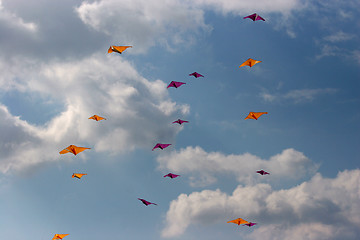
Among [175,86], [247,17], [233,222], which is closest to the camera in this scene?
[247,17]

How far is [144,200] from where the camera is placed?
6047 centimetres

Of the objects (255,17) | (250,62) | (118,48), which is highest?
(255,17)

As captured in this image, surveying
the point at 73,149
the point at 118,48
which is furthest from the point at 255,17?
the point at 73,149

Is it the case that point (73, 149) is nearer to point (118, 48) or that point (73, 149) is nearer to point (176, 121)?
point (118, 48)

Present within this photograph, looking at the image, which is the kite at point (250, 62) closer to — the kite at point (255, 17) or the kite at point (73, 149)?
the kite at point (255, 17)

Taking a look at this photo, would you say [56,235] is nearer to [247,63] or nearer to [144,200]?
[144,200]

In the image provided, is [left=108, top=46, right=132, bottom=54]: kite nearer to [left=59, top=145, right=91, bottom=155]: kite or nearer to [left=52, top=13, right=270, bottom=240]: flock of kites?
[left=52, top=13, right=270, bottom=240]: flock of kites

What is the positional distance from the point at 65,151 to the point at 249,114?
132 ft

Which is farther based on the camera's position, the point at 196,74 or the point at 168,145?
the point at 196,74

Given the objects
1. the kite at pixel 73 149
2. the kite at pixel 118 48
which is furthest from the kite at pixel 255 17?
the kite at pixel 73 149

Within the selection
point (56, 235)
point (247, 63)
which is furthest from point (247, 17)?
point (56, 235)

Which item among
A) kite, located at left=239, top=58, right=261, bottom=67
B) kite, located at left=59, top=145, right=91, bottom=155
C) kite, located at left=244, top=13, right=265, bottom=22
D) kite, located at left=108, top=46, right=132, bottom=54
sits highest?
kite, located at left=244, top=13, right=265, bottom=22

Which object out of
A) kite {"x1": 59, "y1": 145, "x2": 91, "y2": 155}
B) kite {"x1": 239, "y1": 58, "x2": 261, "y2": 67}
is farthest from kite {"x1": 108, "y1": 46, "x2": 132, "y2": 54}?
kite {"x1": 239, "y1": 58, "x2": 261, "y2": 67}

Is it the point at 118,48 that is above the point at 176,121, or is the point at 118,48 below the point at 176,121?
above
